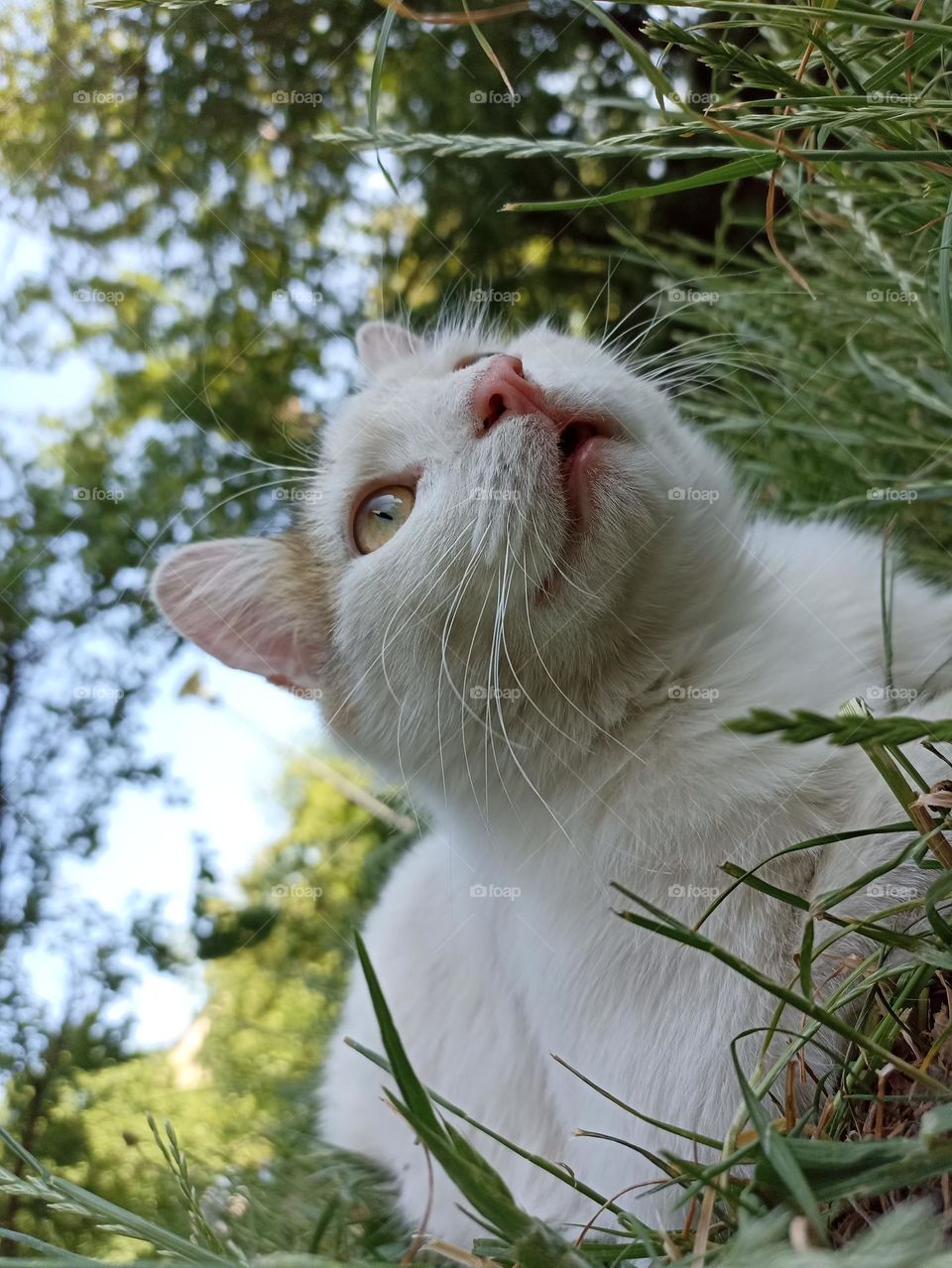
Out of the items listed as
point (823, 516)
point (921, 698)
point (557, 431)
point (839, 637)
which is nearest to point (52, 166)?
point (557, 431)

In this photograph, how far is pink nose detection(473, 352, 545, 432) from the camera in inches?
41.3

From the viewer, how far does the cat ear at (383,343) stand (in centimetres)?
147

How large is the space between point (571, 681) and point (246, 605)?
1.48 ft

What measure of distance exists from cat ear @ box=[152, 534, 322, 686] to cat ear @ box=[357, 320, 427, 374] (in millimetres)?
333

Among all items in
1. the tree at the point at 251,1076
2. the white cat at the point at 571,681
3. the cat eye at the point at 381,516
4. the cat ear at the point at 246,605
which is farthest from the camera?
the tree at the point at 251,1076

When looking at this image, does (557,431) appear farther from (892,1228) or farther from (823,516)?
(892,1228)

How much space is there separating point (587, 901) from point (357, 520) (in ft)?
1.64

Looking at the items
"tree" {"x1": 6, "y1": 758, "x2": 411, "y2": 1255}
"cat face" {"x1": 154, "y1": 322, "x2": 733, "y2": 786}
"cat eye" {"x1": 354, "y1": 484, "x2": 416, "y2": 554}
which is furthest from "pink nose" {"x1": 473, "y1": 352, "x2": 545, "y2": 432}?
"tree" {"x1": 6, "y1": 758, "x2": 411, "y2": 1255}

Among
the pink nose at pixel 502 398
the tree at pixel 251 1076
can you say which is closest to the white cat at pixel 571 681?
the pink nose at pixel 502 398

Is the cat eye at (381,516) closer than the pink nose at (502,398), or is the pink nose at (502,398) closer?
the pink nose at (502,398)

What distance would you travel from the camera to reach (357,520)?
3.99 feet

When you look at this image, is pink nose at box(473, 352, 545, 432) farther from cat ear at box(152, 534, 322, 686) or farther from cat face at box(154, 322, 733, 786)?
cat ear at box(152, 534, 322, 686)

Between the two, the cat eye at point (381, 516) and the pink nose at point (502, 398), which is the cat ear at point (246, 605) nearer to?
the cat eye at point (381, 516)

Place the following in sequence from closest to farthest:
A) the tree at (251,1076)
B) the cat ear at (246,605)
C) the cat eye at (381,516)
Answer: the cat eye at (381,516)
the cat ear at (246,605)
the tree at (251,1076)
